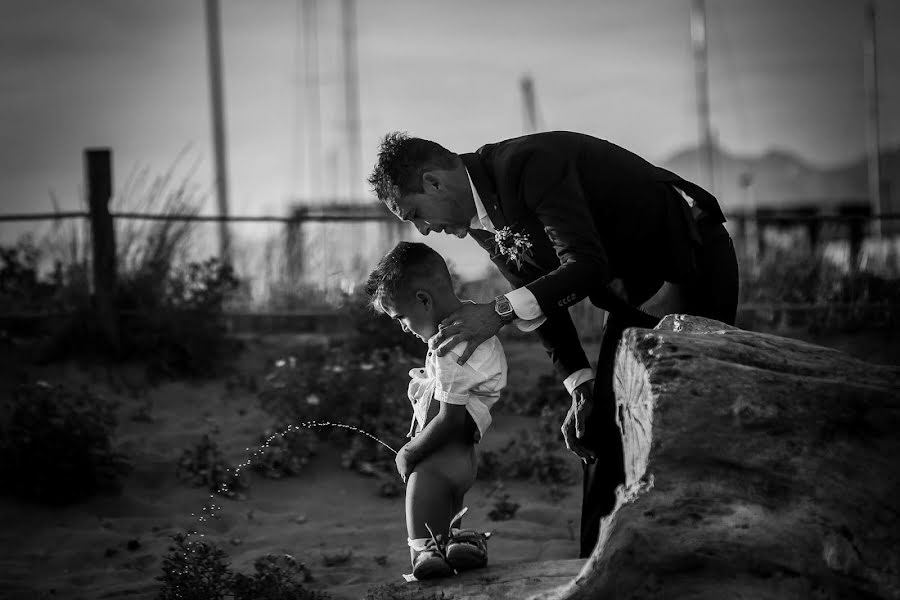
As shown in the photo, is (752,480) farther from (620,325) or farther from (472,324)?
(620,325)

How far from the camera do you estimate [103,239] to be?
8.51 meters

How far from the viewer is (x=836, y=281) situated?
31.1ft

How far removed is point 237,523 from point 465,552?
2583mm

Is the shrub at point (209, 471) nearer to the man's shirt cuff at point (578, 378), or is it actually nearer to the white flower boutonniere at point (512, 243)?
the man's shirt cuff at point (578, 378)

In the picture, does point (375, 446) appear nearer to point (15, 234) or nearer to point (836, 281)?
point (15, 234)

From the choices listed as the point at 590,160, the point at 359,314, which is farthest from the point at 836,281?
the point at 590,160

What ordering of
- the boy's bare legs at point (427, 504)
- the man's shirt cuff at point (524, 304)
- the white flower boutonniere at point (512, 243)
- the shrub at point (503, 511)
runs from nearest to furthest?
the man's shirt cuff at point (524, 304)
the boy's bare legs at point (427, 504)
the white flower boutonniere at point (512, 243)
the shrub at point (503, 511)

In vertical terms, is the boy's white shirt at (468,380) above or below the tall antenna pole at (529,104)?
below

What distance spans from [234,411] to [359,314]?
1.18 m

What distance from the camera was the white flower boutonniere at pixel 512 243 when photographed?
11.7ft

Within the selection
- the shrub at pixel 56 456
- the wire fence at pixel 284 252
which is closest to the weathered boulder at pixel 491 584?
the shrub at pixel 56 456

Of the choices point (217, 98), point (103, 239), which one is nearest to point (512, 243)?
point (103, 239)

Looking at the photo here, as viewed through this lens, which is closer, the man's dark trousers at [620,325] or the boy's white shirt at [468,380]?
the boy's white shirt at [468,380]

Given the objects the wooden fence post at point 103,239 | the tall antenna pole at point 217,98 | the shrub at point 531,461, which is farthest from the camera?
the tall antenna pole at point 217,98
